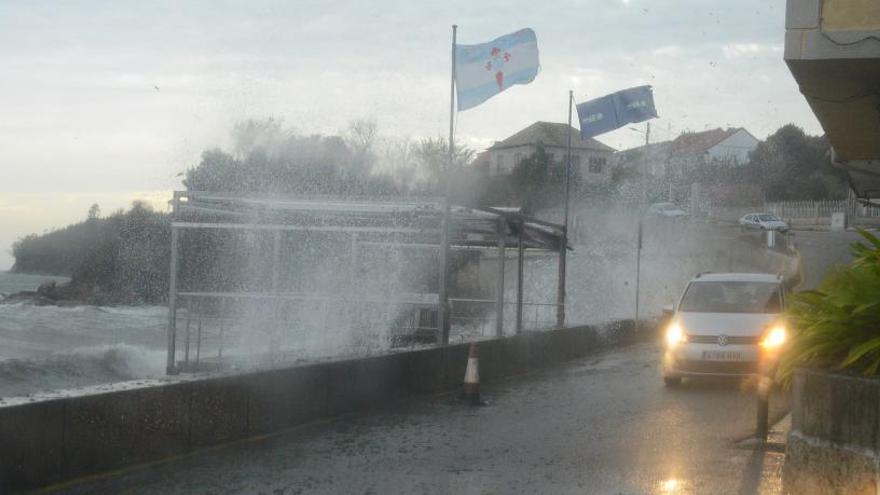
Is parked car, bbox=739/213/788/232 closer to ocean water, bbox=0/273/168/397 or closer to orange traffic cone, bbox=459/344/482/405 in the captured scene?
ocean water, bbox=0/273/168/397

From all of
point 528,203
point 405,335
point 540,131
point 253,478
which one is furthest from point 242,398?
point 540,131

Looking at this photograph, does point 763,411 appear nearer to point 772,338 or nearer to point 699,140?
point 772,338

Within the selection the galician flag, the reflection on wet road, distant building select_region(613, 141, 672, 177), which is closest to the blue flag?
the galician flag

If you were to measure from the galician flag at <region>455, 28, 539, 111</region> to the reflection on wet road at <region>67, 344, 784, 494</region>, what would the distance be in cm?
593

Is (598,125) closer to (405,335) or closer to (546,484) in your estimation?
(405,335)

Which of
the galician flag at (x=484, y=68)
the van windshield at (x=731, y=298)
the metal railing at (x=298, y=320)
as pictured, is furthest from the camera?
the galician flag at (x=484, y=68)

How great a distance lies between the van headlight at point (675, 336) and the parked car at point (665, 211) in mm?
54571

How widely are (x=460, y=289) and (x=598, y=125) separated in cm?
1585

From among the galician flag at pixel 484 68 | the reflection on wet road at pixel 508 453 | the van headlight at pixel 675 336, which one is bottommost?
the reflection on wet road at pixel 508 453

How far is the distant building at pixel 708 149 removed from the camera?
96688mm

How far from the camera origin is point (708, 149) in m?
105

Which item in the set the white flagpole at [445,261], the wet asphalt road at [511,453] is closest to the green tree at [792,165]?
the white flagpole at [445,261]

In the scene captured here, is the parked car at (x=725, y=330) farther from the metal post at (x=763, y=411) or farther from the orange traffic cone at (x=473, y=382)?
the metal post at (x=763, y=411)

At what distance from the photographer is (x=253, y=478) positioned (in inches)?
348
